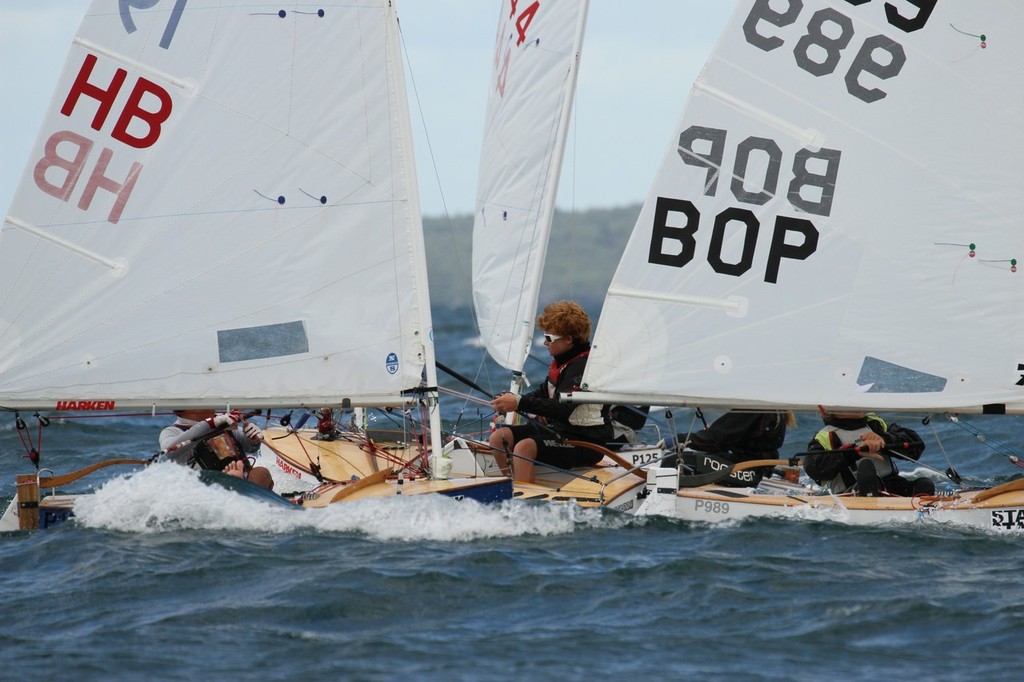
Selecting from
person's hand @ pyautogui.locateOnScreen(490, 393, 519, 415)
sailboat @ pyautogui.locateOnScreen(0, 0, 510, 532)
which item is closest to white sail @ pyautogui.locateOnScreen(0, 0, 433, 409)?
sailboat @ pyautogui.locateOnScreen(0, 0, 510, 532)

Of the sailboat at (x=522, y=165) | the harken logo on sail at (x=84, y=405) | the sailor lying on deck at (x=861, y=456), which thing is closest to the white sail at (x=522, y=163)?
the sailboat at (x=522, y=165)

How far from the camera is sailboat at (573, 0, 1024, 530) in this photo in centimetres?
771

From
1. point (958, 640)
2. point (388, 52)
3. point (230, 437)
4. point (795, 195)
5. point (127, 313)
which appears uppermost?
point (388, 52)

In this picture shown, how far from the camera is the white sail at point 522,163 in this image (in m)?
10.4

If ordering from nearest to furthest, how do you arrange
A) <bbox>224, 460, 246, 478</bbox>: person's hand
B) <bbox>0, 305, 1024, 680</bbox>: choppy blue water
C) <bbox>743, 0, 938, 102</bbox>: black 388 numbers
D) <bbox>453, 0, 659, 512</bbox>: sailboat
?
<bbox>0, 305, 1024, 680</bbox>: choppy blue water, <bbox>743, 0, 938, 102</bbox>: black 388 numbers, <bbox>224, 460, 246, 478</bbox>: person's hand, <bbox>453, 0, 659, 512</bbox>: sailboat

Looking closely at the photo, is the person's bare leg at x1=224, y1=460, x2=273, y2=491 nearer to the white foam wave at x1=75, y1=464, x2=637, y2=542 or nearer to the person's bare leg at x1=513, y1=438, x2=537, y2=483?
the white foam wave at x1=75, y1=464, x2=637, y2=542

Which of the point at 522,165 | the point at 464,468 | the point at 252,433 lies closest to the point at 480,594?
the point at 252,433

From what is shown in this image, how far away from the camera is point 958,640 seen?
18.9 ft

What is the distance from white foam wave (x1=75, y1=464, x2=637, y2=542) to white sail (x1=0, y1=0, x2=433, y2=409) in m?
0.52

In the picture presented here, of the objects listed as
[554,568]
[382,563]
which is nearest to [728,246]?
[554,568]

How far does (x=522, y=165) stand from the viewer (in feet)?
35.3

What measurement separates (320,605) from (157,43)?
3595 mm

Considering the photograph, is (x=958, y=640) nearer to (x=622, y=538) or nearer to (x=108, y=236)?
(x=622, y=538)

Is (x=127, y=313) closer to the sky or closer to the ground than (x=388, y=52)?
closer to the ground
